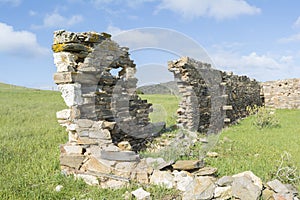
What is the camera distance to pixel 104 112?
265 inches

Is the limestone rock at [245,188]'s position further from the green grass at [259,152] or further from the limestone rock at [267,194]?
the green grass at [259,152]

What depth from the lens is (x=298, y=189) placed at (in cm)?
439

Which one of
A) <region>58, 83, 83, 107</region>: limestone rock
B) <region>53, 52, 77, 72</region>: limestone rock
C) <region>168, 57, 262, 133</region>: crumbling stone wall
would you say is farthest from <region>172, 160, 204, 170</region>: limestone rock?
<region>168, 57, 262, 133</region>: crumbling stone wall

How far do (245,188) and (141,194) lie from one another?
5.07 ft

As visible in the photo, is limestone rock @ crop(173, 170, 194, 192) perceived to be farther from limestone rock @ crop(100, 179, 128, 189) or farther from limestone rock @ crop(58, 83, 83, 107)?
limestone rock @ crop(58, 83, 83, 107)

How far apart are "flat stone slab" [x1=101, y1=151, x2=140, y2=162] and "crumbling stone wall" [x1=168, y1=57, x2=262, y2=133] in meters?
5.65

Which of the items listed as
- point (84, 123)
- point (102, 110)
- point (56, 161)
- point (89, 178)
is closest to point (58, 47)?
point (84, 123)

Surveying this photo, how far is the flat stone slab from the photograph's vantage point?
4961 mm

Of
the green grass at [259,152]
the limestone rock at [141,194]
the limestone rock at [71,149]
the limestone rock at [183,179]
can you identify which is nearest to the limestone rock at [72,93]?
the limestone rock at [71,149]

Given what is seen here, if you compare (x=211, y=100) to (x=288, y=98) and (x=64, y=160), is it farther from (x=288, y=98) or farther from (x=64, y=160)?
(x=288, y=98)

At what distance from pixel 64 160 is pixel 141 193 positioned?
1927 millimetres

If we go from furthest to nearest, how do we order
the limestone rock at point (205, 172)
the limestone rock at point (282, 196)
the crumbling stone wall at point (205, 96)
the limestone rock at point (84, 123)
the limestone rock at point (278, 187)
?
the crumbling stone wall at point (205, 96) < the limestone rock at point (84, 123) < the limestone rock at point (205, 172) < the limestone rock at point (278, 187) < the limestone rock at point (282, 196)

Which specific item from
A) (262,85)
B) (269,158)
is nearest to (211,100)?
(269,158)

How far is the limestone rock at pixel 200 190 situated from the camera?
13.3 feet
